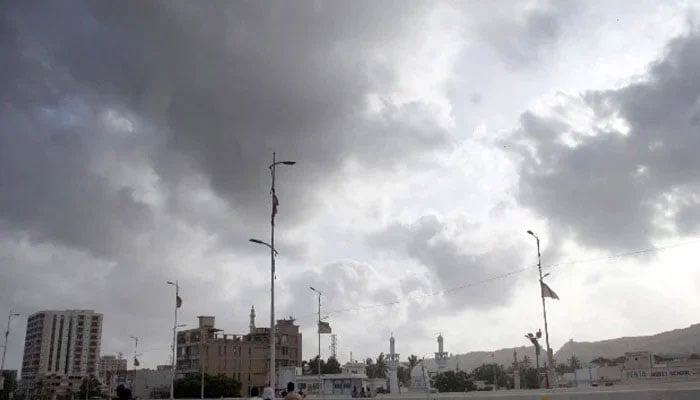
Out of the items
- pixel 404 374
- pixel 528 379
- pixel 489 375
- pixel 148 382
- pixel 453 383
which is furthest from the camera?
pixel 404 374

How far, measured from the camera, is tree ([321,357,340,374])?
142125 millimetres

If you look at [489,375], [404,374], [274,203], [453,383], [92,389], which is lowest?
[92,389]

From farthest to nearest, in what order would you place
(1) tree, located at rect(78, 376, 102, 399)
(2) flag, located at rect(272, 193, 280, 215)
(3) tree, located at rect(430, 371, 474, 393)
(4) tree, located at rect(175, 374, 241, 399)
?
(1) tree, located at rect(78, 376, 102, 399) → (3) tree, located at rect(430, 371, 474, 393) → (4) tree, located at rect(175, 374, 241, 399) → (2) flag, located at rect(272, 193, 280, 215)

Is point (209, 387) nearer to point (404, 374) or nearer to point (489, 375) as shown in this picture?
point (404, 374)

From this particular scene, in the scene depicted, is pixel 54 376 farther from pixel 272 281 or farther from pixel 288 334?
pixel 272 281

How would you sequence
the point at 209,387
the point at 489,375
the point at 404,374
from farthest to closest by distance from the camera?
the point at 404,374 → the point at 489,375 → the point at 209,387

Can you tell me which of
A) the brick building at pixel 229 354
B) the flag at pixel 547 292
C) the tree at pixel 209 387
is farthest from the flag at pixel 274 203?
the brick building at pixel 229 354

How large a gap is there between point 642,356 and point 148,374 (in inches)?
3716

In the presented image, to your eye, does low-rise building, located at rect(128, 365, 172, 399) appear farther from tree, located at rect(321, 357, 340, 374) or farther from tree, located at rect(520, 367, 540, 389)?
tree, located at rect(520, 367, 540, 389)

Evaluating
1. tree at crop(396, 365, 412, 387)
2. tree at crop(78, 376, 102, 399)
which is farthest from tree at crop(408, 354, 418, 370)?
tree at crop(78, 376, 102, 399)

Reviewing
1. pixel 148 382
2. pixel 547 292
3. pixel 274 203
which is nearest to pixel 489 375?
pixel 148 382

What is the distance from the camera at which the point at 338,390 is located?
3588 inches

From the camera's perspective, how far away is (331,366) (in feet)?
476

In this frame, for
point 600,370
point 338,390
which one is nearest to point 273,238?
point 338,390
